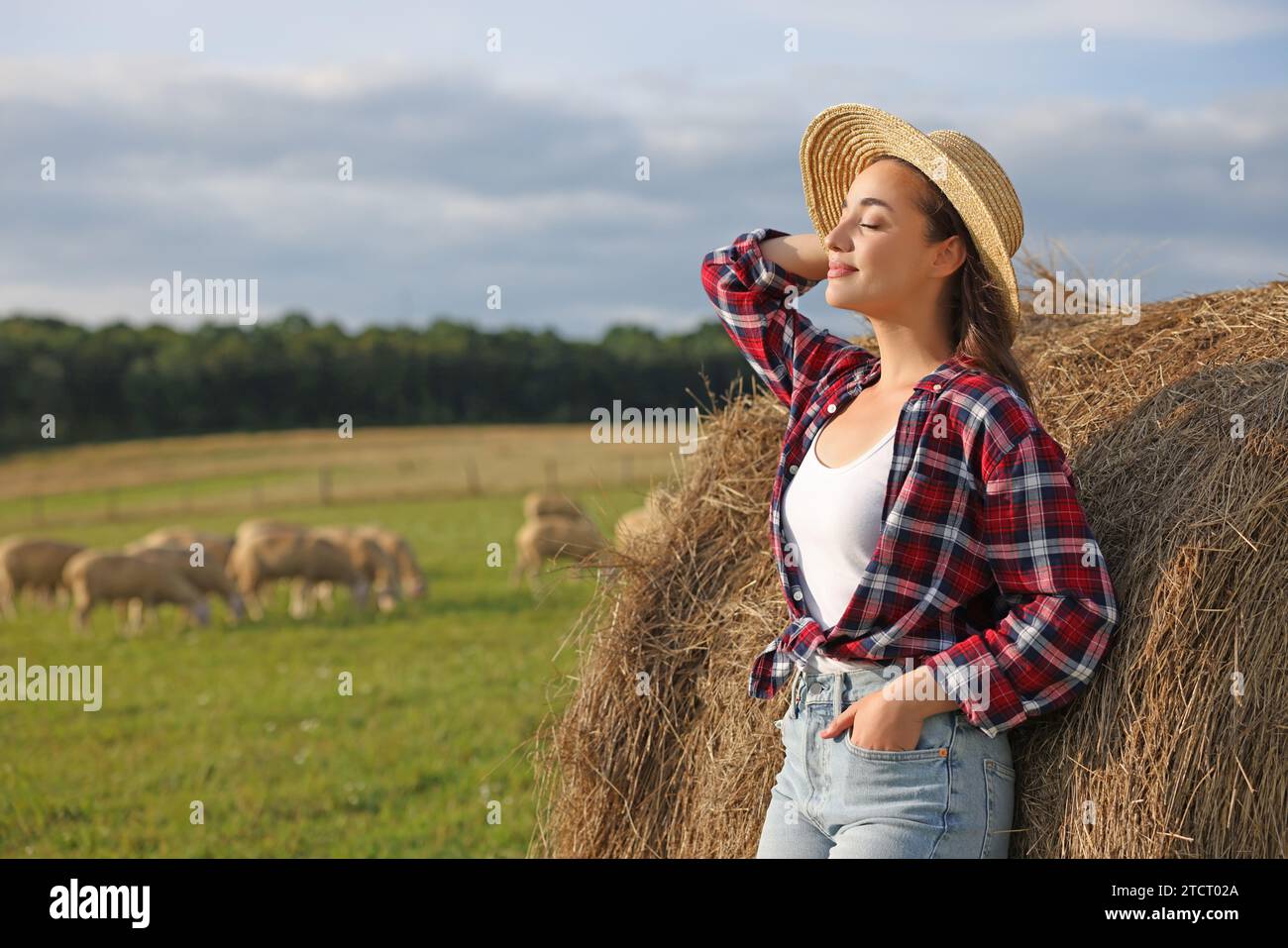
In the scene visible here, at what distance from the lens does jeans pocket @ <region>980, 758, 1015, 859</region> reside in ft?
9.24

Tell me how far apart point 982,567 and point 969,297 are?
0.70 meters

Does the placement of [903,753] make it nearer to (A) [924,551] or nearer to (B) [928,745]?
(B) [928,745]

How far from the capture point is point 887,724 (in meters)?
2.69

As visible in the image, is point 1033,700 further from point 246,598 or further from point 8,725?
point 246,598

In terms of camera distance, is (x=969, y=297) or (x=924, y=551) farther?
(x=969, y=297)

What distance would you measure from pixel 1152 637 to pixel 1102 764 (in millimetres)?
335

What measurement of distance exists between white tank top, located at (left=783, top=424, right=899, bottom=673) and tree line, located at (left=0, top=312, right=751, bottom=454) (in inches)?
2432

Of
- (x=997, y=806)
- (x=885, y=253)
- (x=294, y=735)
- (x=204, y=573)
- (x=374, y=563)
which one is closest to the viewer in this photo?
(x=997, y=806)

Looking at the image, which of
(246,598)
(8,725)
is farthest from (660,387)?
(8,725)

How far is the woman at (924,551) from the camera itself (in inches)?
105

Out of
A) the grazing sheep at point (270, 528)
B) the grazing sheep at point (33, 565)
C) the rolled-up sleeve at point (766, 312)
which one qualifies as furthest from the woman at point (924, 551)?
the grazing sheep at point (33, 565)

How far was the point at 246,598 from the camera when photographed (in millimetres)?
17250

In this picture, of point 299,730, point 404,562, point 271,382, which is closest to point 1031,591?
point 299,730

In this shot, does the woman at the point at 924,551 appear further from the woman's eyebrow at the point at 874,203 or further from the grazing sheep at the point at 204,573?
the grazing sheep at the point at 204,573
